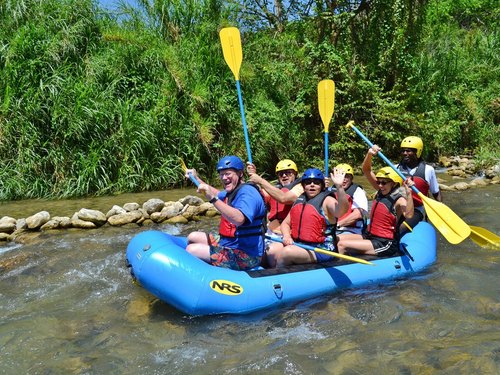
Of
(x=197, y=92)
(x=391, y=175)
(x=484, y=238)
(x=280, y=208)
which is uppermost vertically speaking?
(x=197, y=92)

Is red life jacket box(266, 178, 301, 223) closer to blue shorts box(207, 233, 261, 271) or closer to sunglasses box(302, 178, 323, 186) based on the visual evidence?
sunglasses box(302, 178, 323, 186)

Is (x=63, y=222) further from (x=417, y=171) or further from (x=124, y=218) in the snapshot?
(x=417, y=171)

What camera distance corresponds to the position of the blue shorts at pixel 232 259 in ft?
11.8

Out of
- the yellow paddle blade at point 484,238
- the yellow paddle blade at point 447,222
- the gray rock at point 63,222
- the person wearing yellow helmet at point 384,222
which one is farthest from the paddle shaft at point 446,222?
the gray rock at point 63,222

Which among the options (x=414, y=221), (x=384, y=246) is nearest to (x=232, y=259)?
(x=384, y=246)

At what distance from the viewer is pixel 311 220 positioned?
3.88 meters

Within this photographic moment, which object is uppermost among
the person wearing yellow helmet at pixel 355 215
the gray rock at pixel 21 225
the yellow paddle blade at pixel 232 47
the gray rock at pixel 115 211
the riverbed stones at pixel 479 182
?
the yellow paddle blade at pixel 232 47

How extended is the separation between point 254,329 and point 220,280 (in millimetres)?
387

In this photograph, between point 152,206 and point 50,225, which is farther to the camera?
point 152,206

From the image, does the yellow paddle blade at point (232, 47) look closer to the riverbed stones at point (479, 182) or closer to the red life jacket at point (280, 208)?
the red life jacket at point (280, 208)

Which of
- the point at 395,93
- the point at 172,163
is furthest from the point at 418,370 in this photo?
the point at 395,93

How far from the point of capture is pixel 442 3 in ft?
67.2

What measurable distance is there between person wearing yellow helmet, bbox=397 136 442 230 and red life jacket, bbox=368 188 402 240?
52cm

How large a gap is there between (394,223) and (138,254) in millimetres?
2107
